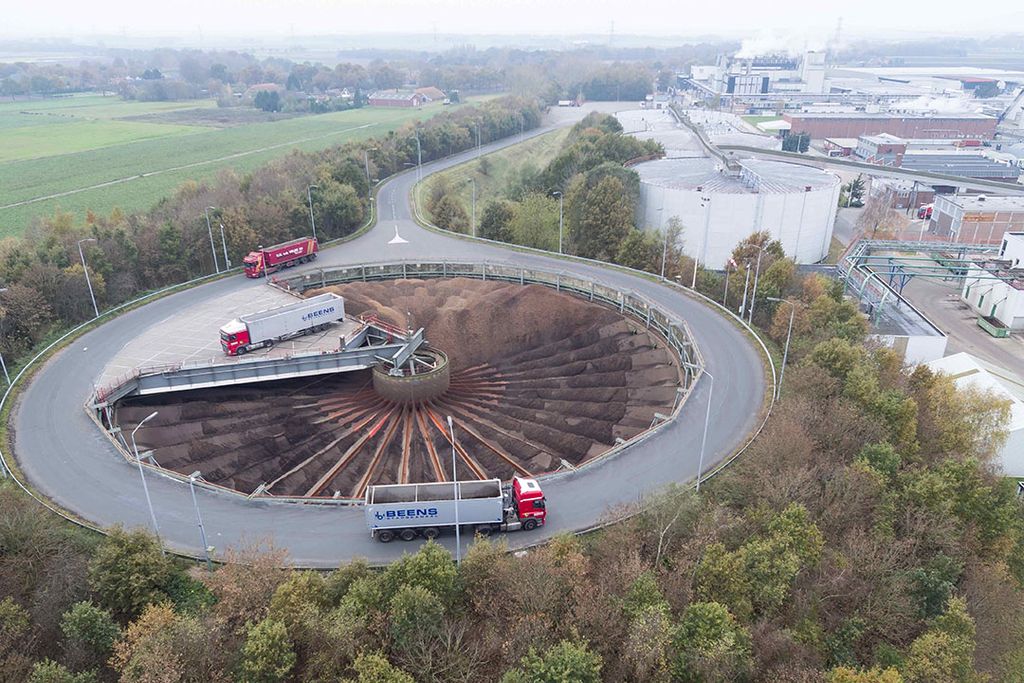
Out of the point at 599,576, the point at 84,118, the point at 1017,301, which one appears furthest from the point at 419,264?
the point at 84,118

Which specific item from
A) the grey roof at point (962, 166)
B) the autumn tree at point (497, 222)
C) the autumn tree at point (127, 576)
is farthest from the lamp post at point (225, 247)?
the grey roof at point (962, 166)

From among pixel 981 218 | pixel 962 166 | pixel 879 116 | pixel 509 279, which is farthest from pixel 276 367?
pixel 879 116

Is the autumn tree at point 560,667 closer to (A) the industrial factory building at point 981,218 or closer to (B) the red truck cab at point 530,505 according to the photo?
(B) the red truck cab at point 530,505

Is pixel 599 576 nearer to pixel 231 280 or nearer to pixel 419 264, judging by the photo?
pixel 419 264

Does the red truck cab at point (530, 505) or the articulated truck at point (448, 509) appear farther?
the red truck cab at point (530, 505)

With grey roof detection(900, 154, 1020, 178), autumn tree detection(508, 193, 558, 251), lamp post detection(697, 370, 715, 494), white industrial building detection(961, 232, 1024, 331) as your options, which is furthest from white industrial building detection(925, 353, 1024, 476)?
grey roof detection(900, 154, 1020, 178)
